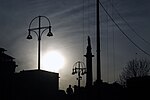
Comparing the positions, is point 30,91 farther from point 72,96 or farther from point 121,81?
point 121,81

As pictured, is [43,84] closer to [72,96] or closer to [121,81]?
[72,96]

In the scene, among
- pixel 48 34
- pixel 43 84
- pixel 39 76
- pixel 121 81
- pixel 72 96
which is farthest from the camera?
pixel 121 81

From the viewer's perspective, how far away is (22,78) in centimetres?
3916

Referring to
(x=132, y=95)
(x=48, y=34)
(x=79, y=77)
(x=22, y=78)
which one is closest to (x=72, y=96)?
(x=79, y=77)

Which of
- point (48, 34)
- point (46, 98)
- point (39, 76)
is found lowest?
point (46, 98)

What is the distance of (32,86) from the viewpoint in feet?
121

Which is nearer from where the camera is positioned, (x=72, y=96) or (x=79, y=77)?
(x=79, y=77)

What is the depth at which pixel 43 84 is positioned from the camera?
3806 centimetres

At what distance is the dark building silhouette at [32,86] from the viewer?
120 ft

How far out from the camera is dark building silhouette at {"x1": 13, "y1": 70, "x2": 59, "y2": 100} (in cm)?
3656

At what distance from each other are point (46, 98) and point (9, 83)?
5.21m

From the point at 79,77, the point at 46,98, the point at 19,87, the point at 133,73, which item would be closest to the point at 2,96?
the point at 19,87

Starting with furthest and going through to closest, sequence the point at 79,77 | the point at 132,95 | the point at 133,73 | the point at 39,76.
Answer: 1. the point at 133,73
2. the point at 79,77
3. the point at 39,76
4. the point at 132,95

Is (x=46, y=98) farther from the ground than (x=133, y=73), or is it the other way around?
(x=133, y=73)
